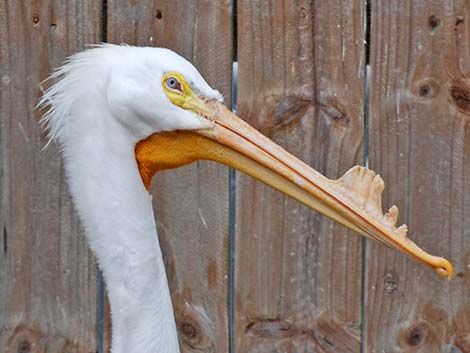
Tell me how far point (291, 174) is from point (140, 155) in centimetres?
36

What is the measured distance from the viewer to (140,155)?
2633mm

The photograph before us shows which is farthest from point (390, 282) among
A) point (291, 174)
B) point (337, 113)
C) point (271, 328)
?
point (291, 174)

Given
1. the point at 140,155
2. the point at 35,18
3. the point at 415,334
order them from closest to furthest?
1. the point at 140,155
2. the point at 35,18
3. the point at 415,334

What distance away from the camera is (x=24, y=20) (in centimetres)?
332

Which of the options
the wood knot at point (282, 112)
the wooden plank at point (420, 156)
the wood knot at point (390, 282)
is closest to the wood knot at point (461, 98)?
the wooden plank at point (420, 156)

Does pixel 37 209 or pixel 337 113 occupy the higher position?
pixel 337 113

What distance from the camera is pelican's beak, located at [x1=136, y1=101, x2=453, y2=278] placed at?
8.07 feet

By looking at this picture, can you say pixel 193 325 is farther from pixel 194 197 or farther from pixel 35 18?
pixel 35 18

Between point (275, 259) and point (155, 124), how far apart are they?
93cm

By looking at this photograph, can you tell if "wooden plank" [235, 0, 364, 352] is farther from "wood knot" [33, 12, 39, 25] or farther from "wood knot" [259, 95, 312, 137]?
"wood knot" [33, 12, 39, 25]

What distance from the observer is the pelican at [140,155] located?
8.27 ft

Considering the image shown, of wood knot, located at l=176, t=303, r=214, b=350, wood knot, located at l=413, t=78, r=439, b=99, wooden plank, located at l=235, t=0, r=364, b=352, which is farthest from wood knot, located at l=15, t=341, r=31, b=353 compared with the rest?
wood knot, located at l=413, t=78, r=439, b=99

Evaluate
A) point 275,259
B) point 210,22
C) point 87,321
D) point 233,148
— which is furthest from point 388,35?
point 87,321

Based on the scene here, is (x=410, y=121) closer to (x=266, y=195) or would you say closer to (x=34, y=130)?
(x=266, y=195)
